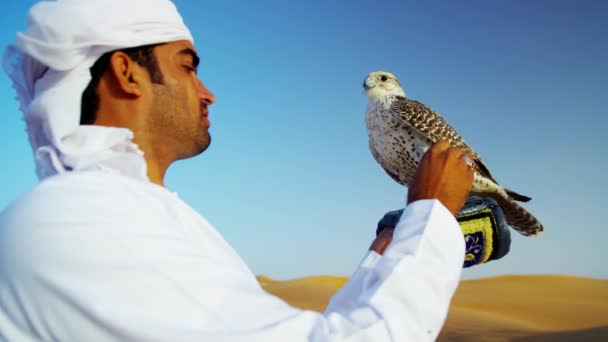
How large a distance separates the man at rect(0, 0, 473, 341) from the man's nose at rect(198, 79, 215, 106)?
0.30 meters

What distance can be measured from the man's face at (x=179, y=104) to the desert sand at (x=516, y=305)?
53.9 feet

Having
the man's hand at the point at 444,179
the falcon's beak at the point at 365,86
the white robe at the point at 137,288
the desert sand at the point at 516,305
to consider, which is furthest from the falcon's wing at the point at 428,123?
the desert sand at the point at 516,305

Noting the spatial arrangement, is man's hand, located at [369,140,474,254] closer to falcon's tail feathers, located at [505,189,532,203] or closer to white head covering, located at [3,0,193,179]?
white head covering, located at [3,0,193,179]

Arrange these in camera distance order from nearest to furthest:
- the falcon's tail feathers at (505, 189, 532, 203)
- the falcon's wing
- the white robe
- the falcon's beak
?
the white robe < the falcon's tail feathers at (505, 189, 532, 203) < the falcon's wing < the falcon's beak

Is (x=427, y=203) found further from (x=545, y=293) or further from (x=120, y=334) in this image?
(x=545, y=293)

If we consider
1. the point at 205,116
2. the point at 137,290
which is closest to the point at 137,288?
the point at 137,290

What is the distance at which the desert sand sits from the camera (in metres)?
18.9

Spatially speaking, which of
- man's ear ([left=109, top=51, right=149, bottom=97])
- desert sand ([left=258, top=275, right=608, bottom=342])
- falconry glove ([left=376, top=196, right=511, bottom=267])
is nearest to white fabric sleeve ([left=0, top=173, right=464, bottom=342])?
man's ear ([left=109, top=51, right=149, bottom=97])

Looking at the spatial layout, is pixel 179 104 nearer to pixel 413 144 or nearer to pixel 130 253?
pixel 130 253

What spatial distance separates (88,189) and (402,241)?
2.35ft

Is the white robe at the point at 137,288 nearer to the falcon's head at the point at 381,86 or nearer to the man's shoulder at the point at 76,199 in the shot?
the man's shoulder at the point at 76,199

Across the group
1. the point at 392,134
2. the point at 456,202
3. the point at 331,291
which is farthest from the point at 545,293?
the point at 456,202

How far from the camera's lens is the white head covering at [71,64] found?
1443 millimetres

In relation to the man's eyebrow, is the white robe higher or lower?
lower
